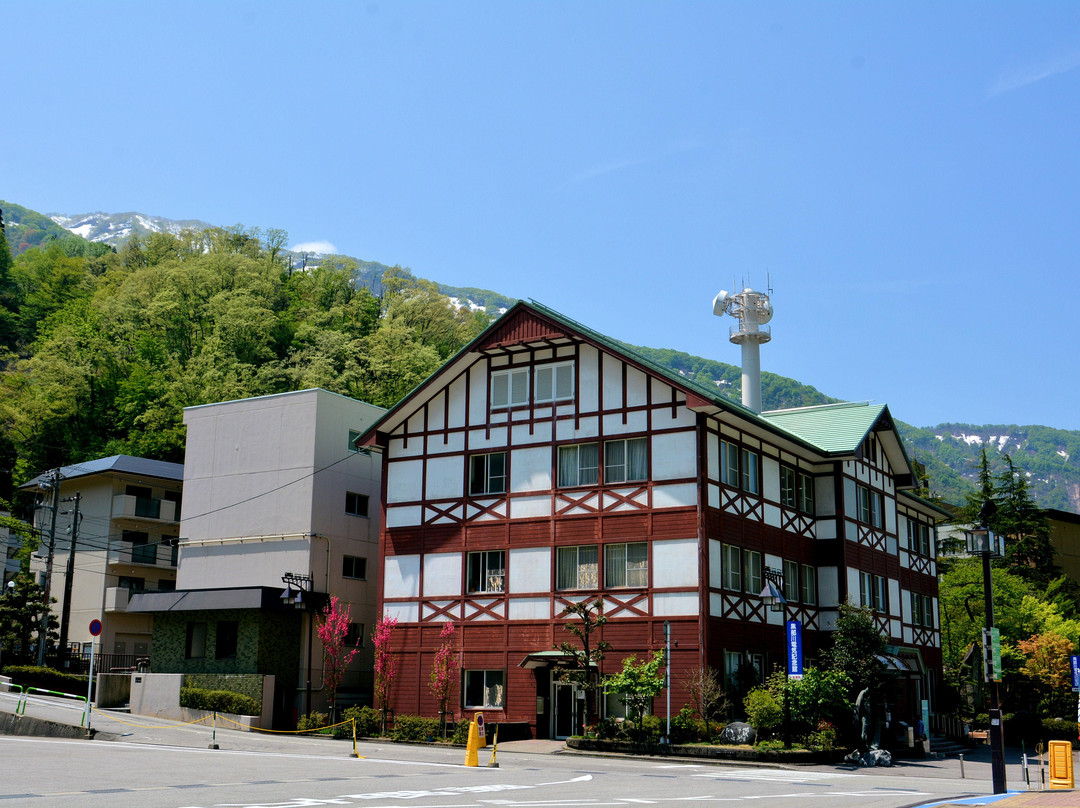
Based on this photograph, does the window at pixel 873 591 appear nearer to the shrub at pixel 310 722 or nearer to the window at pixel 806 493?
the window at pixel 806 493

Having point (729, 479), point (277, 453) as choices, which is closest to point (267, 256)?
point (277, 453)

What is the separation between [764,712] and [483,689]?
10492 mm

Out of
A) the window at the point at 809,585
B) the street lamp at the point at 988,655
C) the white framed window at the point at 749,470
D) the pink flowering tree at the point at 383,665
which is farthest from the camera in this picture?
the window at the point at 809,585

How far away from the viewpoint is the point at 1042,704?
5250 centimetres

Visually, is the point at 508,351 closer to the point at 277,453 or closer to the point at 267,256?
the point at 277,453

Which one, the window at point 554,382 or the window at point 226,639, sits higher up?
the window at point 554,382

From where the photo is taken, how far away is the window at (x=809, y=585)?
4050 centimetres

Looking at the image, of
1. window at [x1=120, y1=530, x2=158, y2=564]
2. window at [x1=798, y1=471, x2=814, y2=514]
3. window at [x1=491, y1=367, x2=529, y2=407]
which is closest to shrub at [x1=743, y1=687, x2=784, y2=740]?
window at [x1=798, y1=471, x2=814, y2=514]

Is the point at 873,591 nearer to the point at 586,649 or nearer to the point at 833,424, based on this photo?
the point at 833,424

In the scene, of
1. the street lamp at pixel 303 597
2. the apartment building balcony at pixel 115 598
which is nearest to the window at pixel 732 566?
the street lamp at pixel 303 597

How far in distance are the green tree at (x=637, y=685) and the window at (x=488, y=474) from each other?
8.75m

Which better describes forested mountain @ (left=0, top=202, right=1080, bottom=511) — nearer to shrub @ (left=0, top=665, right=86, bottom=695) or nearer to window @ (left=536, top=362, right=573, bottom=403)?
shrub @ (left=0, top=665, right=86, bottom=695)

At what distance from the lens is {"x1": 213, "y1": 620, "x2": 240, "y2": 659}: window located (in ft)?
133

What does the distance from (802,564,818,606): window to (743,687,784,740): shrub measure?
31.0ft
